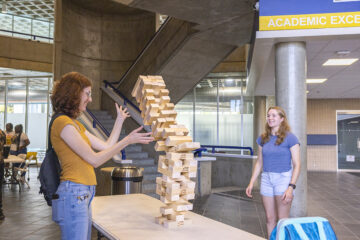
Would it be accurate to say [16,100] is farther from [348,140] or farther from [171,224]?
[171,224]

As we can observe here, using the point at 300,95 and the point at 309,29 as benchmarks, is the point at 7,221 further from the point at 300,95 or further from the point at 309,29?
the point at 309,29

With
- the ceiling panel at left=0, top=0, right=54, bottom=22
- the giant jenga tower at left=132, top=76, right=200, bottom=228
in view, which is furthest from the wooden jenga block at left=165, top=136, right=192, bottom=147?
the ceiling panel at left=0, top=0, right=54, bottom=22

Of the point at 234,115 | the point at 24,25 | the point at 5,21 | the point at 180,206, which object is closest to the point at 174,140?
the point at 180,206

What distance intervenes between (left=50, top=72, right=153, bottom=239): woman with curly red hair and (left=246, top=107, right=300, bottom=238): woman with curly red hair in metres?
1.90

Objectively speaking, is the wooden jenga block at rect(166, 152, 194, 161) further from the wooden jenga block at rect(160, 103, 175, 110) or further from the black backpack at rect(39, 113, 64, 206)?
the black backpack at rect(39, 113, 64, 206)

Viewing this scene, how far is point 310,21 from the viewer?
579 cm

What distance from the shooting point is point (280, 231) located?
4.77 feet

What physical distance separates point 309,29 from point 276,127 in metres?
2.99

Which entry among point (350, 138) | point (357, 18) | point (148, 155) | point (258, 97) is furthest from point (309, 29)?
point (350, 138)

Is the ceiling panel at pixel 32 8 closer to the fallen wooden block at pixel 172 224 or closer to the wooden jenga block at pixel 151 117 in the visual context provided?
the wooden jenga block at pixel 151 117

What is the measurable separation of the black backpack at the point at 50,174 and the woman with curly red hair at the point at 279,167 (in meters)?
2.21

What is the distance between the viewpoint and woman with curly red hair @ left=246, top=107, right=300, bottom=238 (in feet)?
11.2

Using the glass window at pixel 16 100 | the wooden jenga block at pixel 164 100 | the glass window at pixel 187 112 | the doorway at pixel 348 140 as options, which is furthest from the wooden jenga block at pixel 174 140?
the glass window at pixel 16 100

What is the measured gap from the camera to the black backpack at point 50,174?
1950 mm
